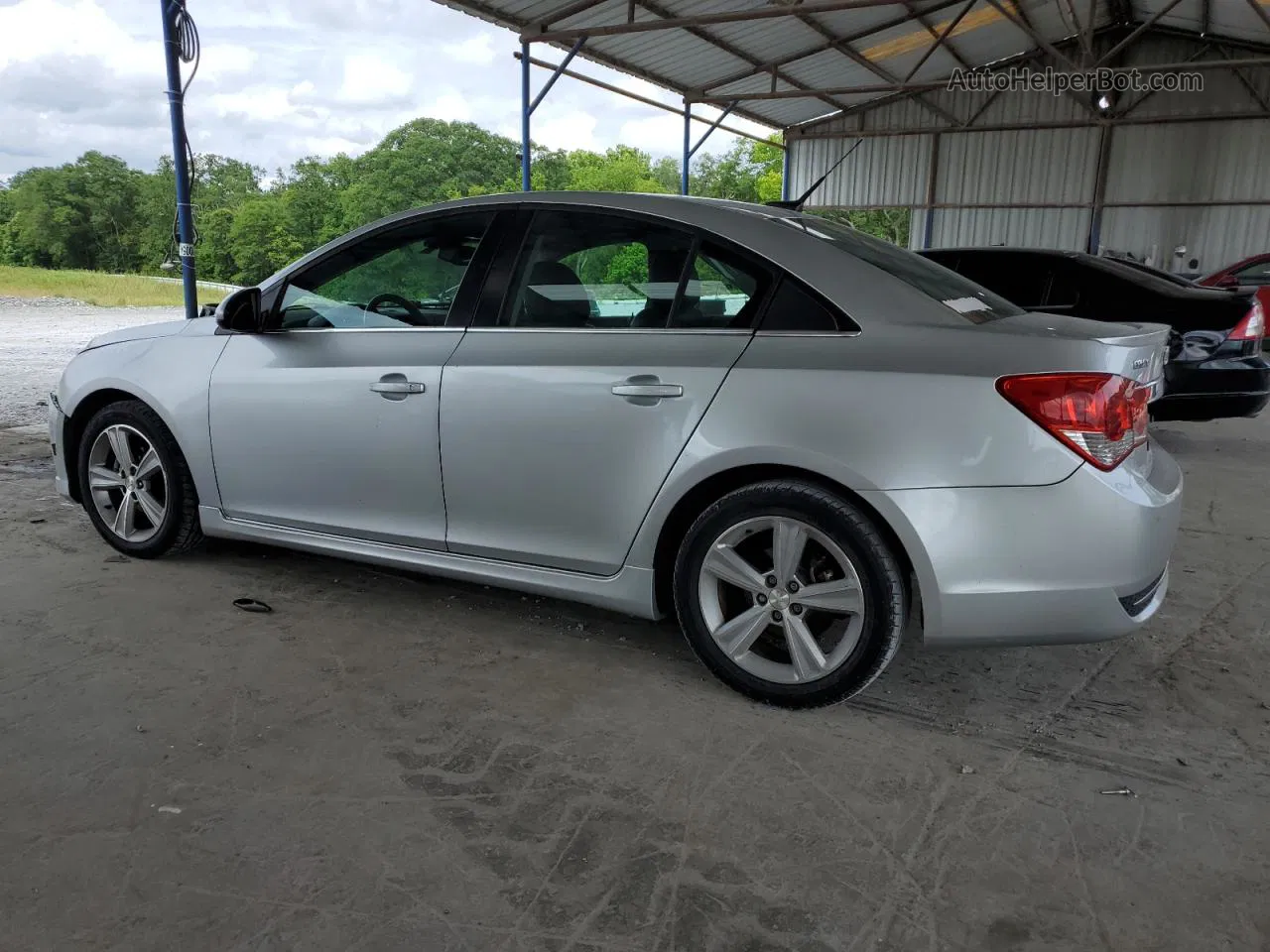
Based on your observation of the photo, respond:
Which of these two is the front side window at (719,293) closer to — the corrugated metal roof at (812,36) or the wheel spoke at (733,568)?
the wheel spoke at (733,568)

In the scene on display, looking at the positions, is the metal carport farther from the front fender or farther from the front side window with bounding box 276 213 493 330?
the front side window with bounding box 276 213 493 330

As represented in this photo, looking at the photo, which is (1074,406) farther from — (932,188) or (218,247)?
(218,247)

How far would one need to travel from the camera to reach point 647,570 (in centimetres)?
298

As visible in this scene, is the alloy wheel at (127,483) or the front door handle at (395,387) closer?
the front door handle at (395,387)

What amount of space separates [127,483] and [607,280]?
2347mm

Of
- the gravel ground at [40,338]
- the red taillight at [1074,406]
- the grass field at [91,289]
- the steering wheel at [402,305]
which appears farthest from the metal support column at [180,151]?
the grass field at [91,289]

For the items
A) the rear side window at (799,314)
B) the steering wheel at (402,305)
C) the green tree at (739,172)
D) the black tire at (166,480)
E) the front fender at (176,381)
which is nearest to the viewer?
the rear side window at (799,314)

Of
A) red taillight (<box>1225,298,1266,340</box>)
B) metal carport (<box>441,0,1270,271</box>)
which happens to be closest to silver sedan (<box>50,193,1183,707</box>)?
red taillight (<box>1225,298,1266,340</box>)

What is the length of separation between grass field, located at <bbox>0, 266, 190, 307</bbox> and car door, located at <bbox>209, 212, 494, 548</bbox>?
23.6m

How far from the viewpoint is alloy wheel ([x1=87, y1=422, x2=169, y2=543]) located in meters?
4.02

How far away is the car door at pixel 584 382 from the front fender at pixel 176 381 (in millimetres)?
1190

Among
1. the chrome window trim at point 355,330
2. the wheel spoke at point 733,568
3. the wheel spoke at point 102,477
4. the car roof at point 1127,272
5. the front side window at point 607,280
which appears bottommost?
the wheel spoke at point 102,477

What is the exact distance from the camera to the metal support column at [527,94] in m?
12.4

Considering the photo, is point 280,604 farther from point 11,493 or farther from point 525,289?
point 11,493
